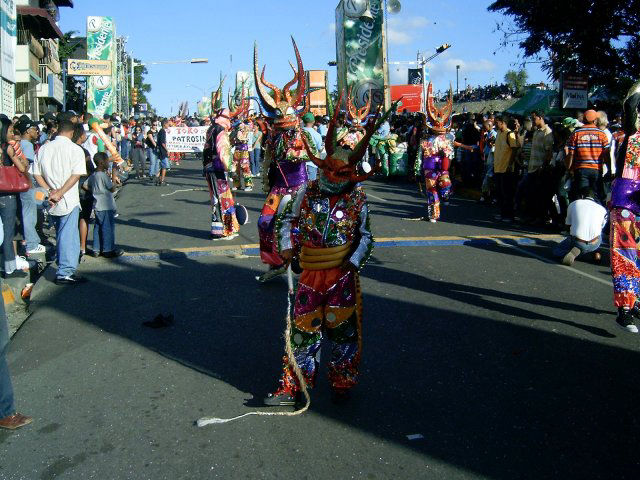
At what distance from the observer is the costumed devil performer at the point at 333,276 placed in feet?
13.8

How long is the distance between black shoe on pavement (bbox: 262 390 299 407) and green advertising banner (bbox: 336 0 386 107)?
22.4 meters

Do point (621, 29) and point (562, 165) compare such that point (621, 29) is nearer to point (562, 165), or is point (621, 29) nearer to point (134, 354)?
point (562, 165)

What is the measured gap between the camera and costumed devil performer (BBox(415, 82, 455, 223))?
38.6 ft

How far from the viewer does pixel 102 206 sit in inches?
346

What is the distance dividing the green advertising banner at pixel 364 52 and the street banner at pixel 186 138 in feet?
20.0

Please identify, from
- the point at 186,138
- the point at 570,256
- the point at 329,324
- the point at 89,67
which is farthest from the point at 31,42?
the point at 329,324

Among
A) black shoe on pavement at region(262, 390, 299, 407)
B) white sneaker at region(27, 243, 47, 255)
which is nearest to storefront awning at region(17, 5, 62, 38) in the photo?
white sneaker at region(27, 243, 47, 255)

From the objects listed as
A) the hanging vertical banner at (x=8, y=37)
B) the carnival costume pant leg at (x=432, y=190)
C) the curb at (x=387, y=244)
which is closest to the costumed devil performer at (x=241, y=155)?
the hanging vertical banner at (x=8, y=37)

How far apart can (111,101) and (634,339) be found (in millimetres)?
30264

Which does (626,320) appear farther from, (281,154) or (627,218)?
(281,154)

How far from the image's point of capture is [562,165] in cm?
1096

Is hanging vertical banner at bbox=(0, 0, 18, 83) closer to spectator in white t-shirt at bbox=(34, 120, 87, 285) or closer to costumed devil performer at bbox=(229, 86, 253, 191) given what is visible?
costumed devil performer at bbox=(229, 86, 253, 191)

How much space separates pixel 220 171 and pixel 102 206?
77.3 inches

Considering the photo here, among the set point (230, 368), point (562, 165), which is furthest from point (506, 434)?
point (562, 165)
